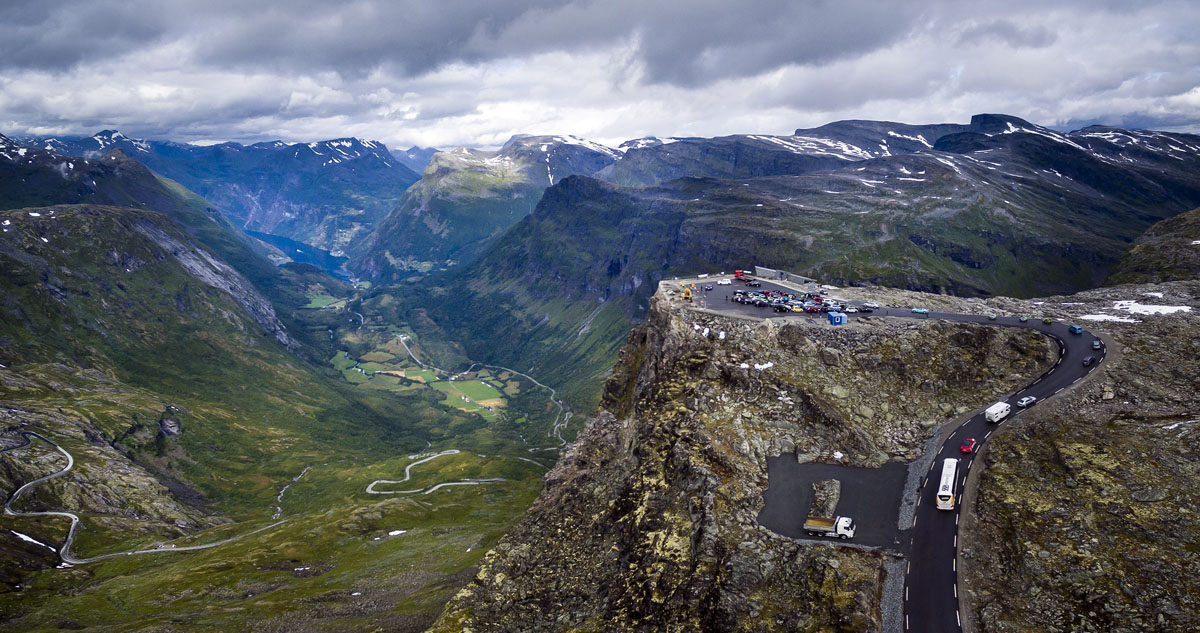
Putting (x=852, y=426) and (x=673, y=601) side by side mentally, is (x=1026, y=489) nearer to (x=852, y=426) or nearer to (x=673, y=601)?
(x=852, y=426)

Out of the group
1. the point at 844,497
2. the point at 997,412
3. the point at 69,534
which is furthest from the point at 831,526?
the point at 69,534

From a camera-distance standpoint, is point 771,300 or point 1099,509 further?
point 771,300

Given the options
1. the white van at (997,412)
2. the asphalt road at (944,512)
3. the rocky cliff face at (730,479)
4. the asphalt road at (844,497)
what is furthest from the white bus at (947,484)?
the white van at (997,412)

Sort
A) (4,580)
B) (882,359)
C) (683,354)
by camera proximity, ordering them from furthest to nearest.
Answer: (4,580) → (683,354) → (882,359)

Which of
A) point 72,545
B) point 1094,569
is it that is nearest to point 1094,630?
point 1094,569

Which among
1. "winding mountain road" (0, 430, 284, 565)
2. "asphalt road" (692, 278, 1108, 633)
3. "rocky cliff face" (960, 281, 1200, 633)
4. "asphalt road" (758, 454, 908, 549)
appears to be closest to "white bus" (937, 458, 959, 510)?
"asphalt road" (692, 278, 1108, 633)

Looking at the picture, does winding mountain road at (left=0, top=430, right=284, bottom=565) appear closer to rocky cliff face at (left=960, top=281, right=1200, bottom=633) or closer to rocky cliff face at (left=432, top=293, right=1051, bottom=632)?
rocky cliff face at (left=432, top=293, right=1051, bottom=632)

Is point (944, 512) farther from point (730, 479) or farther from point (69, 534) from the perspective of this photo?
point (69, 534)
